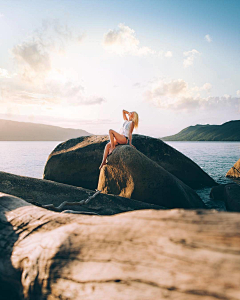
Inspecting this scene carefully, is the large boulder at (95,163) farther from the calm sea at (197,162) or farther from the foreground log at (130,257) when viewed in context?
the foreground log at (130,257)

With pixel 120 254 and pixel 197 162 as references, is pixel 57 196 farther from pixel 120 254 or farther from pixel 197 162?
pixel 197 162

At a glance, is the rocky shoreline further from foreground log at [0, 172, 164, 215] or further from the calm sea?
the calm sea

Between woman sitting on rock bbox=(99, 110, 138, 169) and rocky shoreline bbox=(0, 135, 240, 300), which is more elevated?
woman sitting on rock bbox=(99, 110, 138, 169)

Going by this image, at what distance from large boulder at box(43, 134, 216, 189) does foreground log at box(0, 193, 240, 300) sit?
725cm

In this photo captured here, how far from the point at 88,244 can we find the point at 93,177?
7599 millimetres

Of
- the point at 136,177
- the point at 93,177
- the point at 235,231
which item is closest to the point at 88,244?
the point at 235,231

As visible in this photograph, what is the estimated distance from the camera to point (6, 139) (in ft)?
601

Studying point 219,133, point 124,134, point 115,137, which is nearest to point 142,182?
point 115,137

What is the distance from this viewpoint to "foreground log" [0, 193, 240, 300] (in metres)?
0.92

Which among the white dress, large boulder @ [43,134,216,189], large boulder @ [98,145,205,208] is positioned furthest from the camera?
large boulder @ [43,134,216,189]

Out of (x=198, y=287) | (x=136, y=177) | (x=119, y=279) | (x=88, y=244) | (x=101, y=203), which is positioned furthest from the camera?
(x=136, y=177)

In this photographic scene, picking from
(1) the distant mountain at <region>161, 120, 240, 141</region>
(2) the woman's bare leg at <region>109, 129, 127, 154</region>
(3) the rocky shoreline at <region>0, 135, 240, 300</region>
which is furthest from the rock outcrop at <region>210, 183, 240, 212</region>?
(1) the distant mountain at <region>161, 120, 240, 141</region>

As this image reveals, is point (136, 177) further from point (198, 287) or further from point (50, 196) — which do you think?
point (198, 287)

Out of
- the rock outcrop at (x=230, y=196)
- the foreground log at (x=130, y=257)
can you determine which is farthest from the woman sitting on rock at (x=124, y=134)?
the foreground log at (x=130, y=257)
